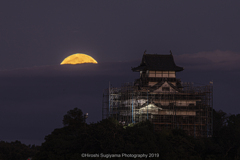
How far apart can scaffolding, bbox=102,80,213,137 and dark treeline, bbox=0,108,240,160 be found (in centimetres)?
295

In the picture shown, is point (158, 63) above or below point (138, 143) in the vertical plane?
above

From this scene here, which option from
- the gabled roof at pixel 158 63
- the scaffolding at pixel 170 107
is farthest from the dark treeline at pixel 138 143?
the gabled roof at pixel 158 63

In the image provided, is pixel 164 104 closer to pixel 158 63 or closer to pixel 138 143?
pixel 158 63

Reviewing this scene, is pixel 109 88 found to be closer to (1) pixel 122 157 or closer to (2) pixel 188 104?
(2) pixel 188 104

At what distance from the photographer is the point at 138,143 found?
47.2 metres

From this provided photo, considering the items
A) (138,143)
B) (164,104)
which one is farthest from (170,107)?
(138,143)

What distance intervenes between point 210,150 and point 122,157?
43.9 ft

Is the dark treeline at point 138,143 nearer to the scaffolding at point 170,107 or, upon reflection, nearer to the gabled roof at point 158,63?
the scaffolding at point 170,107

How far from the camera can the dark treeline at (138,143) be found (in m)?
46.3

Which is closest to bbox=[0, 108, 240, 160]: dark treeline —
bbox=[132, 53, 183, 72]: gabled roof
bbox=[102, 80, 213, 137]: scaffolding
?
bbox=[102, 80, 213, 137]: scaffolding

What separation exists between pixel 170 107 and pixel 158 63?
843 centimetres

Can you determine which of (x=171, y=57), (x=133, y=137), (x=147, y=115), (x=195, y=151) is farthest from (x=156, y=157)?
(x=171, y=57)

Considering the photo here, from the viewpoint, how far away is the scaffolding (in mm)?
59750

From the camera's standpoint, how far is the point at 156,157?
46281 millimetres
